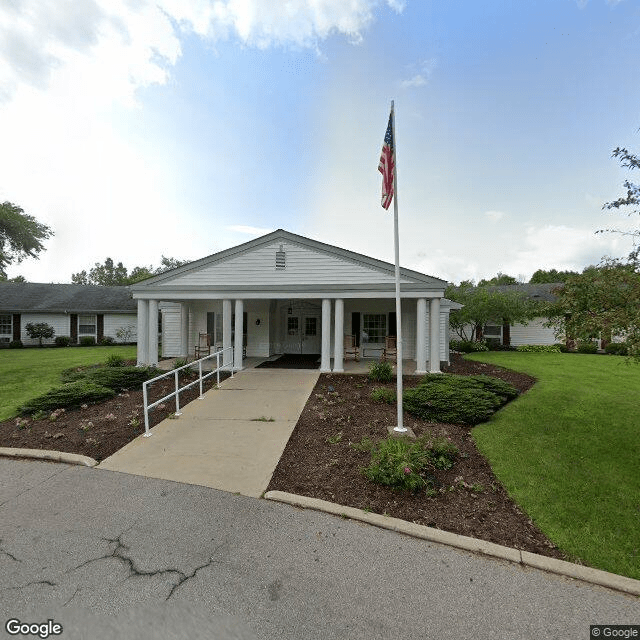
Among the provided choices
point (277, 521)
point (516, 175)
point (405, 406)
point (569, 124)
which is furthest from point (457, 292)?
point (277, 521)

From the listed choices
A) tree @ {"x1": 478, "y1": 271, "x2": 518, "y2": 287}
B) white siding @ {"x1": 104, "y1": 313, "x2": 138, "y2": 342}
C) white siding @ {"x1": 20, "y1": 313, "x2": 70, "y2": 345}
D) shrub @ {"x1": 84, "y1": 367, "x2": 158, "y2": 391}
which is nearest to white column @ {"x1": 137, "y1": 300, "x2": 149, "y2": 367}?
shrub @ {"x1": 84, "y1": 367, "x2": 158, "y2": 391}

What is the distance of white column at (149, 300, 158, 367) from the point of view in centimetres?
1276

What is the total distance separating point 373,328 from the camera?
52.6 feet

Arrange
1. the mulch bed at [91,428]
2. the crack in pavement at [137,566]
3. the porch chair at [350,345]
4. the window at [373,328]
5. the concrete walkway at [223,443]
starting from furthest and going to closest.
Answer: the window at [373,328], the porch chair at [350,345], the mulch bed at [91,428], the concrete walkway at [223,443], the crack in pavement at [137,566]

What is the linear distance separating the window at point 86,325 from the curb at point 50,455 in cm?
2248

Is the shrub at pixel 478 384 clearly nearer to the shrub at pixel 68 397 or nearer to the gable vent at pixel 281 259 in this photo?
the gable vent at pixel 281 259

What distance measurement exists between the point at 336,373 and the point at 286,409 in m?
4.25

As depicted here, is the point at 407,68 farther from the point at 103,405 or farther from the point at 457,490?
the point at 103,405

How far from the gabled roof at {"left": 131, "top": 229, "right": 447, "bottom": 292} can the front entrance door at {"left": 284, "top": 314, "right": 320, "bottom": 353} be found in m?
5.02

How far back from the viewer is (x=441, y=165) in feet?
46.1

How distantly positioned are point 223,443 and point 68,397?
458 centimetres

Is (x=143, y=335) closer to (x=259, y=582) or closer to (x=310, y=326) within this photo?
(x=310, y=326)

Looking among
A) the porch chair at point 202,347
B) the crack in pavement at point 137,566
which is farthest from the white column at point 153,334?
the crack in pavement at point 137,566

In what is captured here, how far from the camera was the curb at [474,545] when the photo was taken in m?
2.79
